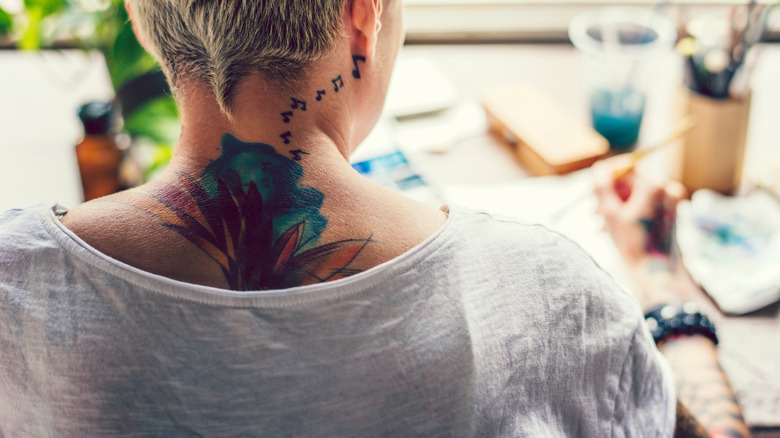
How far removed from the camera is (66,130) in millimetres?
1365

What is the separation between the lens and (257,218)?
55cm

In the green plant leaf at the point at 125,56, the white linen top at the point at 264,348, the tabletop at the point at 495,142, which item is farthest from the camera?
the green plant leaf at the point at 125,56

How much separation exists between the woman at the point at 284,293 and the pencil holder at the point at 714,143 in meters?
0.60

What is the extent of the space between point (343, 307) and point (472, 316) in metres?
0.10

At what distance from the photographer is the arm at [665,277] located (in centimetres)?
80

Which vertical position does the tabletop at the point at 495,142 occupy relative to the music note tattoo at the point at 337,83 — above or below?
below

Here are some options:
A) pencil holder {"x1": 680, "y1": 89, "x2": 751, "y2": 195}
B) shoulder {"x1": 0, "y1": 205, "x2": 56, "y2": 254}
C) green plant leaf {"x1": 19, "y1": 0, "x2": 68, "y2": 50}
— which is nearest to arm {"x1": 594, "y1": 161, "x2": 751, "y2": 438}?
pencil holder {"x1": 680, "y1": 89, "x2": 751, "y2": 195}

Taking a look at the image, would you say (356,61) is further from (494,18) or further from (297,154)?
(494,18)

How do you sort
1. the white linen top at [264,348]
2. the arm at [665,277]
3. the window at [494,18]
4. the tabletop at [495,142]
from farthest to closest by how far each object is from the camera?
the window at [494,18]
the tabletop at [495,142]
the arm at [665,277]
the white linen top at [264,348]

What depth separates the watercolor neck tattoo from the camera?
535mm

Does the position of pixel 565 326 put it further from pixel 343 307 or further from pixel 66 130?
pixel 66 130

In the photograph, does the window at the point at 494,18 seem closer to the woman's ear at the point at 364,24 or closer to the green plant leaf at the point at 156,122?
the green plant leaf at the point at 156,122

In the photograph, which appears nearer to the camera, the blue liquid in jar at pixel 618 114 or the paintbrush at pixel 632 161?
the paintbrush at pixel 632 161

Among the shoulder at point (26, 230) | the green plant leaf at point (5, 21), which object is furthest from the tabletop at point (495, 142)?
the shoulder at point (26, 230)
